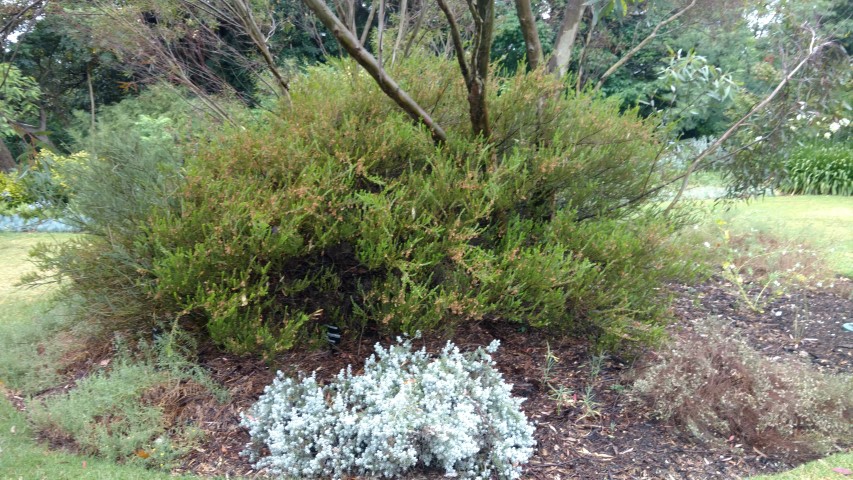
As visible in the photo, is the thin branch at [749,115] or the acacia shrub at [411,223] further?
the thin branch at [749,115]

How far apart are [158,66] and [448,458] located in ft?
21.3

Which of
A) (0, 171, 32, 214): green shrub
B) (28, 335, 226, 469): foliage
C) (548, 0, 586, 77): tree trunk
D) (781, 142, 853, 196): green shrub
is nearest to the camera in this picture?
(28, 335, 226, 469): foliage

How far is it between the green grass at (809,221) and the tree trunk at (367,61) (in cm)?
391

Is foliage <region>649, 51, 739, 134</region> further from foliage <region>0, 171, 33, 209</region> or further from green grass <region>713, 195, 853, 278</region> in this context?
foliage <region>0, 171, 33, 209</region>

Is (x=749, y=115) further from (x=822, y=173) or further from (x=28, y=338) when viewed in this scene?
(x=822, y=173)

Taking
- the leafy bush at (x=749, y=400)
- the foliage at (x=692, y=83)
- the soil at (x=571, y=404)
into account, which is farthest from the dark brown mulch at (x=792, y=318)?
the foliage at (x=692, y=83)

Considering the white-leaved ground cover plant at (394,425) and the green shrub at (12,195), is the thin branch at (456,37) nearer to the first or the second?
the white-leaved ground cover plant at (394,425)

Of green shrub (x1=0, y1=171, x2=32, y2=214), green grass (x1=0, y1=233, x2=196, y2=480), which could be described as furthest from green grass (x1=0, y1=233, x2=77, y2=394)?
green shrub (x1=0, y1=171, x2=32, y2=214)

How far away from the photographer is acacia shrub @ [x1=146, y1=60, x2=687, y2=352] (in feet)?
12.9

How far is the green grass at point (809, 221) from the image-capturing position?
8109 mm

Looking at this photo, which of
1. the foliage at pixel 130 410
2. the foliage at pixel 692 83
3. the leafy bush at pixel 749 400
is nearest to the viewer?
the foliage at pixel 130 410

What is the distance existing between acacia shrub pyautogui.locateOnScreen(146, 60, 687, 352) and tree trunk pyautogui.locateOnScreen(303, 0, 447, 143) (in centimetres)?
13

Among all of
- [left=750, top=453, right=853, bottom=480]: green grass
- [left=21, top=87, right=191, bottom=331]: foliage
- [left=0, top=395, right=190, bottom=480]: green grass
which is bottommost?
[left=0, top=395, right=190, bottom=480]: green grass

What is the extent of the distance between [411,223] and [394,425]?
1326mm
